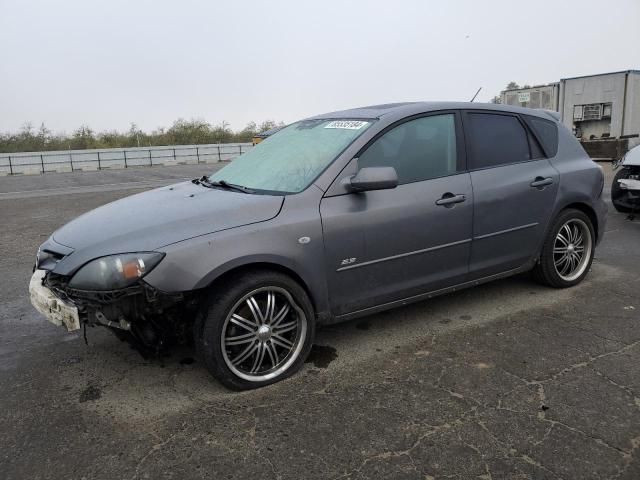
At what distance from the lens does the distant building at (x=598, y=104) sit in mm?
Result: 17688

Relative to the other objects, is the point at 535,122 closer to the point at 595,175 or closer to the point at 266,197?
the point at 595,175

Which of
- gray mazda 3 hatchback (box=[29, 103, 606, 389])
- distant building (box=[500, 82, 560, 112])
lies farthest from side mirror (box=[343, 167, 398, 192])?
distant building (box=[500, 82, 560, 112])

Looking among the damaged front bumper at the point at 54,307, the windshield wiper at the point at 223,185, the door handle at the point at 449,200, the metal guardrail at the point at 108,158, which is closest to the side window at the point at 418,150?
the door handle at the point at 449,200

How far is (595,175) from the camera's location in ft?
15.2

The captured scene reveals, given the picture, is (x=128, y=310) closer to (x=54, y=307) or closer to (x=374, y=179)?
(x=54, y=307)

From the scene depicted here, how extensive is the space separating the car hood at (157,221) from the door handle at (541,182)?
87.9 inches

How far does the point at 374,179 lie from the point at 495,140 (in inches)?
57.6

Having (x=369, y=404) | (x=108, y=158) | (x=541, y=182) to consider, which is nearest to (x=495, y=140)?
(x=541, y=182)

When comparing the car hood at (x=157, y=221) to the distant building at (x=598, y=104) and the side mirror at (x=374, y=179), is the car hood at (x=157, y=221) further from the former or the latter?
the distant building at (x=598, y=104)

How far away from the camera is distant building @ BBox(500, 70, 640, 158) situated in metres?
17.7

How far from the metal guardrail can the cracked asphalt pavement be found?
30806mm

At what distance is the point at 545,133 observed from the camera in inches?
177

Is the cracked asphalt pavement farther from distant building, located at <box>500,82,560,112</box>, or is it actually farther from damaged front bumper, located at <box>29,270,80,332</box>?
distant building, located at <box>500,82,560,112</box>

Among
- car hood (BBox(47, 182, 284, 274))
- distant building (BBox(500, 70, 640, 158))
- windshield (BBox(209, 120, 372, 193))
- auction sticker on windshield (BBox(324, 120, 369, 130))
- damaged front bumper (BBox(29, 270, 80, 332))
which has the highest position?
distant building (BBox(500, 70, 640, 158))
